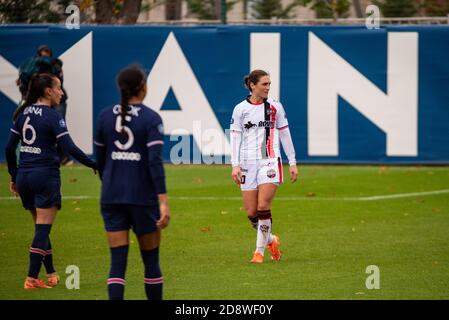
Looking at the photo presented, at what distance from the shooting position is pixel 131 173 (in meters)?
7.63

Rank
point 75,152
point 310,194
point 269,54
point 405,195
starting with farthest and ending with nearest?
Result: point 269,54, point 310,194, point 405,195, point 75,152

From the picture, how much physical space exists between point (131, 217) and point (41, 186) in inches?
78.9

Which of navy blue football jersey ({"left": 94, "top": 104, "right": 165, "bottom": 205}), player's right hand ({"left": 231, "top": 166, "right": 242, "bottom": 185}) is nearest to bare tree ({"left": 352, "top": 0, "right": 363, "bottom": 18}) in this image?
player's right hand ({"left": 231, "top": 166, "right": 242, "bottom": 185})

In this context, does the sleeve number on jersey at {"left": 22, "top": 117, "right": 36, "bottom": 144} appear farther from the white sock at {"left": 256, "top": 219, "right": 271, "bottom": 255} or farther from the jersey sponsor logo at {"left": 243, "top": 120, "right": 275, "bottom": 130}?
the white sock at {"left": 256, "top": 219, "right": 271, "bottom": 255}

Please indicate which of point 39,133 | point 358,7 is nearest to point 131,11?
point 358,7

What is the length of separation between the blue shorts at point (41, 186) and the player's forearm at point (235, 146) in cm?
248

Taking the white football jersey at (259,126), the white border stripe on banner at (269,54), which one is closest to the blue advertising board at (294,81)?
the white border stripe on banner at (269,54)

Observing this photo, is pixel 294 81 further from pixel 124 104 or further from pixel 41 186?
pixel 124 104

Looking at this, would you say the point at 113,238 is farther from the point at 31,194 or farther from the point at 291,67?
the point at 291,67

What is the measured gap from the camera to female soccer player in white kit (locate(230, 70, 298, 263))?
1125 centimetres

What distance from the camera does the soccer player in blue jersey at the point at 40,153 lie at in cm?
941

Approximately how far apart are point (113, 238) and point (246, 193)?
3.87 metres
